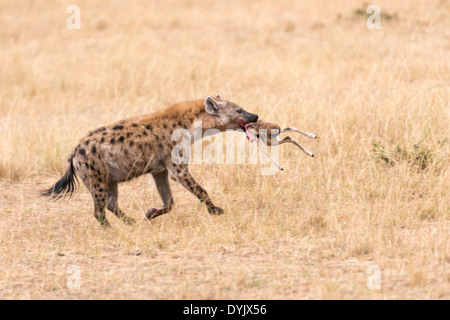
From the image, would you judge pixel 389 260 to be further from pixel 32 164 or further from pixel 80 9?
pixel 80 9

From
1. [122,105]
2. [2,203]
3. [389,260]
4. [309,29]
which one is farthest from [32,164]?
[309,29]

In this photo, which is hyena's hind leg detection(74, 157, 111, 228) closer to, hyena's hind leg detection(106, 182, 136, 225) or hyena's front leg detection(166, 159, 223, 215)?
hyena's hind leg detection(106, 182, 136, 225)

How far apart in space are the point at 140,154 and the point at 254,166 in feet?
4.81

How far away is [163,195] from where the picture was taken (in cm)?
647

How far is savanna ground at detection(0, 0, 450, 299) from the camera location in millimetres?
5148

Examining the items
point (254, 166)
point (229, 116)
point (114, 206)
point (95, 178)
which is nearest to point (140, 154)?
point (95, 178)

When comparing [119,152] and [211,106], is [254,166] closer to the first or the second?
[211,106]

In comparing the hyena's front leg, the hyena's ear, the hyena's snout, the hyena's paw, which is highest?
the hyena's ear

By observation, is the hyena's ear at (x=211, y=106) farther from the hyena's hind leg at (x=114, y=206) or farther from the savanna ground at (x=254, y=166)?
the hyena's hind leg at (x=114, y=206)

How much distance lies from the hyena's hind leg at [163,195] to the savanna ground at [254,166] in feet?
0.32

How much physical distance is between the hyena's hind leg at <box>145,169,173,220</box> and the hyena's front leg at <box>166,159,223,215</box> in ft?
0.60

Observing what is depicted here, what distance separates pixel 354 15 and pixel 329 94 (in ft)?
14.5

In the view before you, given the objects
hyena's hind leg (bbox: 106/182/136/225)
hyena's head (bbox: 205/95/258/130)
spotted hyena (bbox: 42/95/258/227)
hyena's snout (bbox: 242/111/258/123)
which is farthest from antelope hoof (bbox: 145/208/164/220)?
hyena's snout (bbox: 242/111/258/123)

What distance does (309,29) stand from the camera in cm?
1308
